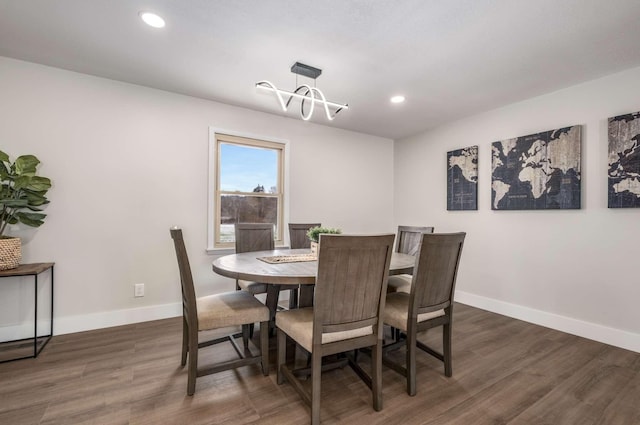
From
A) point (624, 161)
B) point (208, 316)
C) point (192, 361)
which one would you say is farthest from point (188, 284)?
point (624, 161)

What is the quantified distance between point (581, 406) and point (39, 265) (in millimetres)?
4254

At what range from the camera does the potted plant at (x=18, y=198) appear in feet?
7.65

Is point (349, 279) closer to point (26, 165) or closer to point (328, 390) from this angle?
point (328, 390)

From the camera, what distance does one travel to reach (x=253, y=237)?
3164 mm

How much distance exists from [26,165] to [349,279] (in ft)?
9.73

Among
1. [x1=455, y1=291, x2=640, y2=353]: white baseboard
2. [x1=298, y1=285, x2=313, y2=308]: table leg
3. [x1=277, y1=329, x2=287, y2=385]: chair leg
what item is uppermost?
[x1=298, y1=285, x2=313, y2=308]: table leg

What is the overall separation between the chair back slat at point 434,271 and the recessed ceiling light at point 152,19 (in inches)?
92.9

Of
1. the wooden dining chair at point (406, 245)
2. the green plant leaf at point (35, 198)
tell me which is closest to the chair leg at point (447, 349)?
the wooden dining chair at point (406, 245)

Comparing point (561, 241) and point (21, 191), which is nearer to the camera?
point (21, 191)

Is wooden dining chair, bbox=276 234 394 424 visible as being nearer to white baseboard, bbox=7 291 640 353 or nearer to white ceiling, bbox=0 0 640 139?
white ceiling, bbox=0 0 640 139

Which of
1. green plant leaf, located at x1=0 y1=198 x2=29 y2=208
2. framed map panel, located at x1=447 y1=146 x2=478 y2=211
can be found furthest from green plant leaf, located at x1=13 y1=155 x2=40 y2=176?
framed map panel, located at x1=447 y1=146 x2=478 y2=211

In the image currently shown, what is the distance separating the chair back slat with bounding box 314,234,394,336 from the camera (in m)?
1.52

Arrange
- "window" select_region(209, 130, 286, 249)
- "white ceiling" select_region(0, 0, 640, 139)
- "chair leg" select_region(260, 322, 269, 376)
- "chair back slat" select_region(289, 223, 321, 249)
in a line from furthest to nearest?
1. "window" select_region(209, 130, 286, 249)
2. "chair back slat" select_region(289, 223, 321, 249)
3. "chair leg" select_region(260, 322, 269, 376)
4. "white ceiling" select_region(0, 0, 640, 139)

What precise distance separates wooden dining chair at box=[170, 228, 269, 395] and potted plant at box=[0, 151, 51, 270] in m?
1.57
